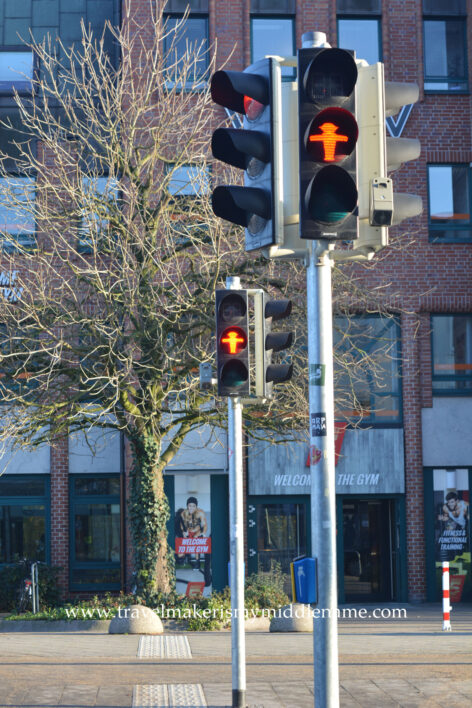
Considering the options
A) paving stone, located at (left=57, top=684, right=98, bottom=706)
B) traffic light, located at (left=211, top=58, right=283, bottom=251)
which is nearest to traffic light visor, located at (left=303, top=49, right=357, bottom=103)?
traffic light, located at (left=211, top=58, right=283, bottom=251)

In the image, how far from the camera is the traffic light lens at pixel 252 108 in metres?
5.61

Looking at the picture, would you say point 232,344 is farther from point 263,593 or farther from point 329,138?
point 263,593

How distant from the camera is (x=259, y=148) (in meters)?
5.48

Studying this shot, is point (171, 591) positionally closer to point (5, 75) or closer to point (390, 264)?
point (390, 264)

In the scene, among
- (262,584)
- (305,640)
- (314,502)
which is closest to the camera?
(314,502)

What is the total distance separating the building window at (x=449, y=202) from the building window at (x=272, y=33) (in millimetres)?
4370

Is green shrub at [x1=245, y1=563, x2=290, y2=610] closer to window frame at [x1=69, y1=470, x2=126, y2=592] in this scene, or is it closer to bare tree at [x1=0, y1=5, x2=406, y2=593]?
bare tree at [x1=0, y1=5, x2=406, y2=593]

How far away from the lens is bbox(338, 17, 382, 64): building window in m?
23.9

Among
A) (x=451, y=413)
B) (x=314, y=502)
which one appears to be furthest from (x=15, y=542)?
(x=314, y=502)

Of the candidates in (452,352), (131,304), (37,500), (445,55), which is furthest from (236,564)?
(445,55)

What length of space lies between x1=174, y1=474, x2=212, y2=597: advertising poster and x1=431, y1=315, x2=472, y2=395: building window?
5.83 metres

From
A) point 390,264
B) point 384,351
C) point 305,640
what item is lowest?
point 305,640

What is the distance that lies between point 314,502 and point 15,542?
18.4 metres

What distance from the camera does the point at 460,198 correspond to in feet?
77.7
